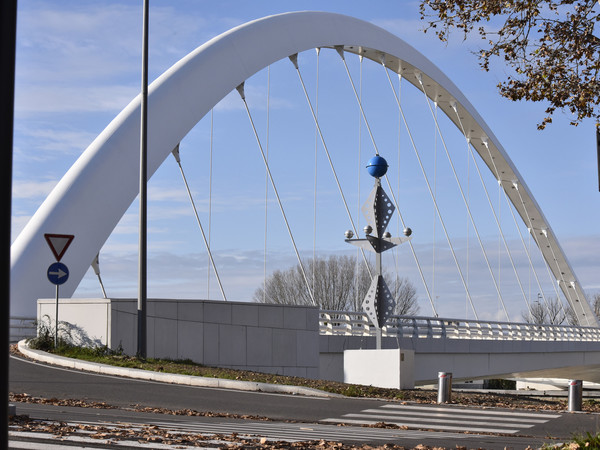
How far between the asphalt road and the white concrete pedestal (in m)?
3.60

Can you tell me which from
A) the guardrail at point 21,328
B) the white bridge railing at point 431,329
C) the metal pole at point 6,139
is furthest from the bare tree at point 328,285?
the metal pole at point 6,139

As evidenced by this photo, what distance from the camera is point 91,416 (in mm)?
11156

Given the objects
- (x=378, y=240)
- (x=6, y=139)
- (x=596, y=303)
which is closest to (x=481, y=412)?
(x=378, y=240)

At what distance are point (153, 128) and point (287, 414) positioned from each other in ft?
52.7

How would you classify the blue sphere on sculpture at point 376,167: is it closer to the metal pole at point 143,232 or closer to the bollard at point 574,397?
the metal pole at point 143,232

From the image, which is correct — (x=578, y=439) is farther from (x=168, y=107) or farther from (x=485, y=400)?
(x=168, y=107)

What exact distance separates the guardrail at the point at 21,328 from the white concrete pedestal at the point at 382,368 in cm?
882

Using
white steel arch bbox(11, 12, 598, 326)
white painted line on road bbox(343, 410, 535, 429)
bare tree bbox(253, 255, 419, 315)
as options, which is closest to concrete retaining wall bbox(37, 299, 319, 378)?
white steel arch bbox(11, 12, 598, 326)

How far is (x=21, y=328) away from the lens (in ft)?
78.3

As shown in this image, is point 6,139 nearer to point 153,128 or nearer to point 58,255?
point 58,255

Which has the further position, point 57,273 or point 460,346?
point 460,346

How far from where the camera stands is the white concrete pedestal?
19734 mm

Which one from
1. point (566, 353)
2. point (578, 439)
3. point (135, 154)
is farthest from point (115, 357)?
point (566, 353)

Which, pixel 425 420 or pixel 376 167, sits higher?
pixel 376 167
